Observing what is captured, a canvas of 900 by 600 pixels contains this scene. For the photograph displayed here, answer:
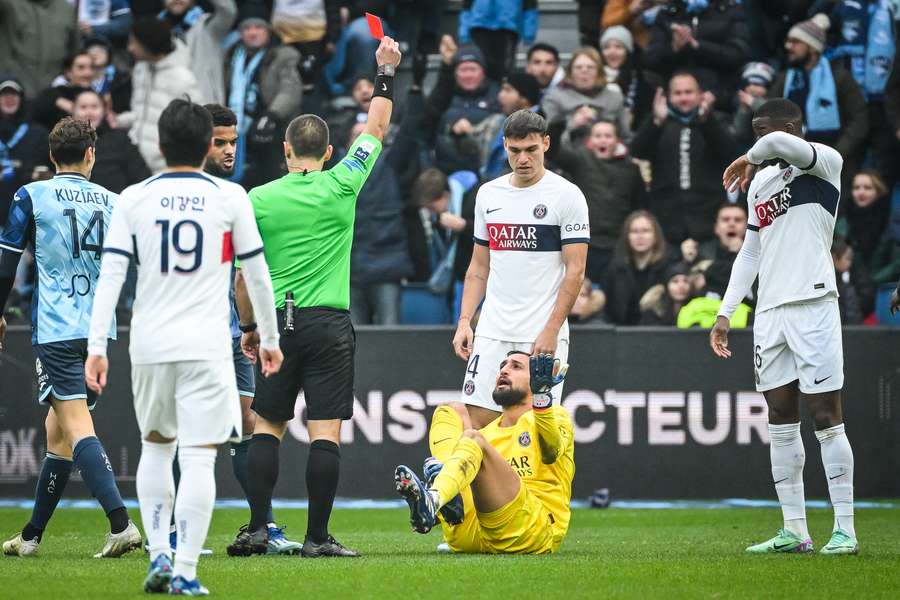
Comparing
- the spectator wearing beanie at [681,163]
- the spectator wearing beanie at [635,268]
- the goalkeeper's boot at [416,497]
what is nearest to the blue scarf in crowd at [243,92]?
the spectator wearing beanie at [681,163]

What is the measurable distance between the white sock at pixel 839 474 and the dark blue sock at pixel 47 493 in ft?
15.1

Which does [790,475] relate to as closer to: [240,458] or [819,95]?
[240,458]

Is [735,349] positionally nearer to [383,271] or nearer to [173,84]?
[383,271]

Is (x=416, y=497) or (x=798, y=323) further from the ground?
(x=798, y=323)

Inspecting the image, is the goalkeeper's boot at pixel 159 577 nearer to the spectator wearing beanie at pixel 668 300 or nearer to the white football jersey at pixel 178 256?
the white football jersey at pixel 178 256

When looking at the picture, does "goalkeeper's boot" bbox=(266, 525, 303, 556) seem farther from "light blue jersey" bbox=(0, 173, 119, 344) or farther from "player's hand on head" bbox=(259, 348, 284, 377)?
"player's hand on head" bbox=(259, 348, 284, 377)

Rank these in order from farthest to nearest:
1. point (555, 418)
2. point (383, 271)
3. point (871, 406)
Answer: point (383, 271), point (871, 406), point (555, 418)

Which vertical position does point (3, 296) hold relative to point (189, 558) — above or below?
above

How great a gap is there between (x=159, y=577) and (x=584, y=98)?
33.5ft

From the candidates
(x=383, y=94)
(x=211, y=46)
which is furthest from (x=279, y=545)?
(x=211, y=46)

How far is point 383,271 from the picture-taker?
14.9 meters

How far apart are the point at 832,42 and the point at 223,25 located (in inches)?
280

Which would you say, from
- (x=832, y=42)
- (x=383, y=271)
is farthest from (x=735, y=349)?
(x=832, y=42)

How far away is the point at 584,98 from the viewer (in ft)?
51.2
